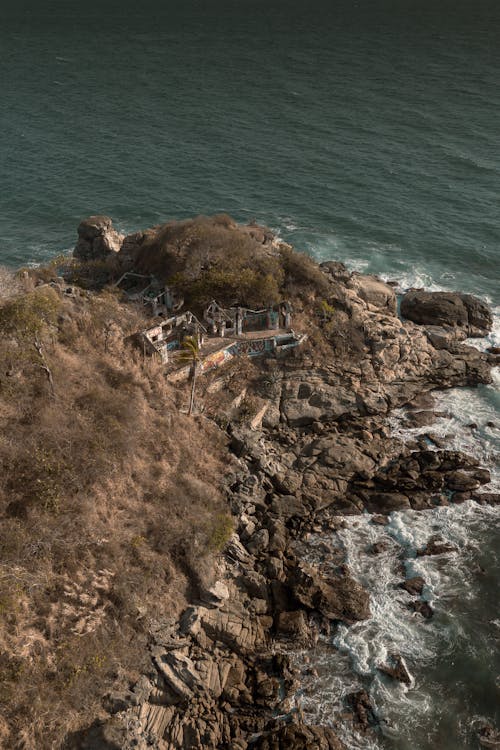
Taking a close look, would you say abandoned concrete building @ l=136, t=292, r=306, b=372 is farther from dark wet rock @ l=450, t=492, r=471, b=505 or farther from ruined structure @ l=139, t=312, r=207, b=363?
dark wet rock @ l=450, t=492, r=471, b=505

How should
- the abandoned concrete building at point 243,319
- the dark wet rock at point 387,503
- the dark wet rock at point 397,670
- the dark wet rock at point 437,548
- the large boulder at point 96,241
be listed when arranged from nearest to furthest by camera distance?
the dark wet rock at point 397,670 < the dark wet rock at point 437,548 < the dark wet rock at point 387,503 < the abandoned concrete building at point 243,319 < the large boulder at point 96,241

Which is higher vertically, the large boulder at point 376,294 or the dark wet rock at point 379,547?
the large boulder at point 376,294

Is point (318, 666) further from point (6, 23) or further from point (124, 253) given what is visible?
point (6, 23)

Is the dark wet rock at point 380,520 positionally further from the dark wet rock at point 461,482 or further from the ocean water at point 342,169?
the dark wet rock at point 461,482

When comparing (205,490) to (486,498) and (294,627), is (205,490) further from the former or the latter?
(486,498)

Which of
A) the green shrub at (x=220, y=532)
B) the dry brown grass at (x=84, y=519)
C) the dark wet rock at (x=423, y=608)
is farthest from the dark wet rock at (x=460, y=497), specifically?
the dry brown grass at (x=84, y=519)

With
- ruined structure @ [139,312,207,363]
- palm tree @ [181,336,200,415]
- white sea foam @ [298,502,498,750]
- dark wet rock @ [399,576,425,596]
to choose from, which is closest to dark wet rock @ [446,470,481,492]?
white sea foam @ [298,502,498,750]

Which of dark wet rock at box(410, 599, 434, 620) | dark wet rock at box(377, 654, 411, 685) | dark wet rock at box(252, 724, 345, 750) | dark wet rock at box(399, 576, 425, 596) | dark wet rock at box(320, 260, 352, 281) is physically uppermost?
dark wet rock at box(320, 260, 352, 281)

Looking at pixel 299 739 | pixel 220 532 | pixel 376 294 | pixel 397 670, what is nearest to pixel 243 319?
pixel 376 294
